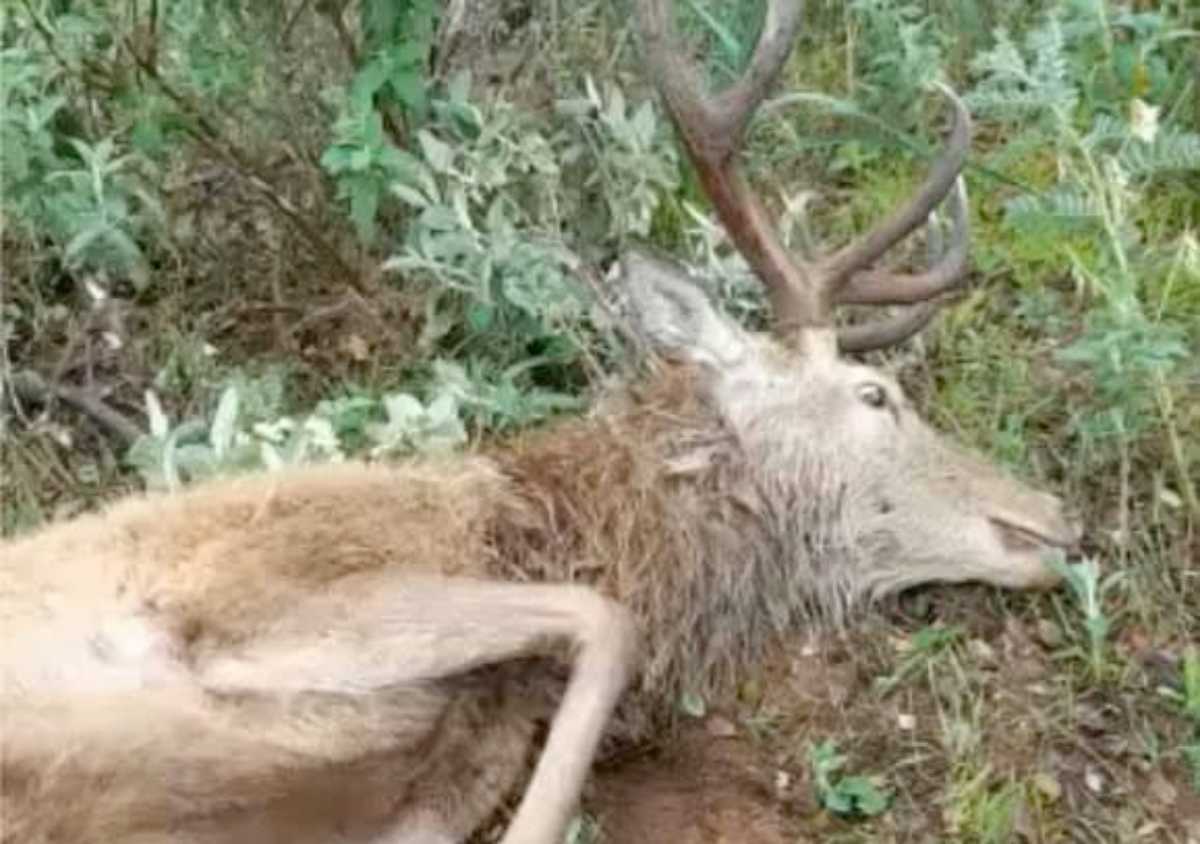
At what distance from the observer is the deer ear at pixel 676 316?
22.8ft

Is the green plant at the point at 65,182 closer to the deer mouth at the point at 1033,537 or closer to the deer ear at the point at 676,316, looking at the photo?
the deer ear at the point at 676,316

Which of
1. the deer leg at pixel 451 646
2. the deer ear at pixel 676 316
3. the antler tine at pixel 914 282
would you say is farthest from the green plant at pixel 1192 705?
the deer leg at pixel 451 646

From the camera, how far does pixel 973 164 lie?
821cm

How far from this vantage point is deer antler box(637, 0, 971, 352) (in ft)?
22.1

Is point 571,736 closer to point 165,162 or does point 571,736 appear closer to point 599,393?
point 599,393

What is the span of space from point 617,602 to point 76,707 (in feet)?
3.60

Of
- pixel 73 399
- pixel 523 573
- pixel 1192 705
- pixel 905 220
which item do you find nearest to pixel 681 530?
pixel 523 573

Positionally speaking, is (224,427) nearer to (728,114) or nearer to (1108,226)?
(728,114)

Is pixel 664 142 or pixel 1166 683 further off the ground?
pixel 664 142

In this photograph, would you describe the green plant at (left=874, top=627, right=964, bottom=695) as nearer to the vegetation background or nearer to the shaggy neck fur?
the vegetation background

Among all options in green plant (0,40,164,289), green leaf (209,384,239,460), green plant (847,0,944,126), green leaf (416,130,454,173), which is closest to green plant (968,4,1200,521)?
green plant (847,0,944,126)

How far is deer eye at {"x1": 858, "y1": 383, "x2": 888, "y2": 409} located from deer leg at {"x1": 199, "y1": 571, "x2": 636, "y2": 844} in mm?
988

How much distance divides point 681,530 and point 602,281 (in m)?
0.98

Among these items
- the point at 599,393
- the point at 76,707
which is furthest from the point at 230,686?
the point at 599,393
